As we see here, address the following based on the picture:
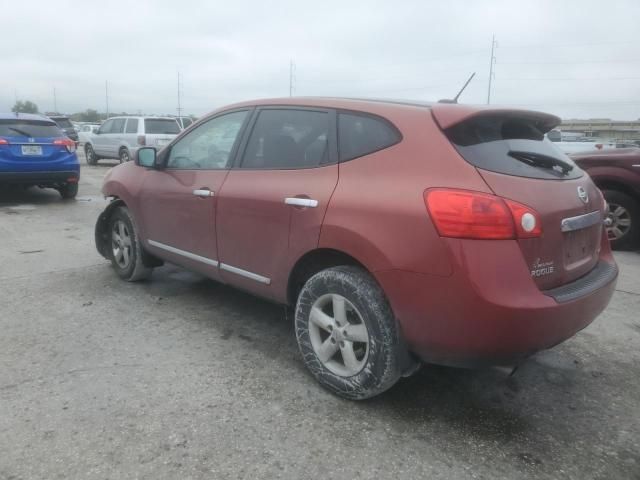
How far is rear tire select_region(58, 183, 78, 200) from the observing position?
10258 millimetres

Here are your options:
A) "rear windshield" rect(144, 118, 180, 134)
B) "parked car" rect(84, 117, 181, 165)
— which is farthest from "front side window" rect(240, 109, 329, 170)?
"rear windshield" rect(144, 118, 180, 134)

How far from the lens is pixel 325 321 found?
296 centimetres

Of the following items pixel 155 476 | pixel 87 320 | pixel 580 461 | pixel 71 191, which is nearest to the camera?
pixel 155 476

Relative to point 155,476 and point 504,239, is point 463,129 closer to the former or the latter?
point 504,239

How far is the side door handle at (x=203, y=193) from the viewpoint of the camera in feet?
12.3

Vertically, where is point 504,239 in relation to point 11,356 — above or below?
above

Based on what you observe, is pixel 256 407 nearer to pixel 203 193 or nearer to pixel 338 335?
pixel 338 335

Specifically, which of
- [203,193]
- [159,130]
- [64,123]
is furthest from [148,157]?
[64,123]

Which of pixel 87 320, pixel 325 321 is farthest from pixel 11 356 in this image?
pixel 325 321

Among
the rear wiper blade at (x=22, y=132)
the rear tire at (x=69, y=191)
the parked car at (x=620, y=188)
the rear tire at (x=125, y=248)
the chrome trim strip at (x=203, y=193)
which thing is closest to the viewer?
the chrome trim strip at (x=203, y=193)

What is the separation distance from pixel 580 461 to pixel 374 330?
1103mm

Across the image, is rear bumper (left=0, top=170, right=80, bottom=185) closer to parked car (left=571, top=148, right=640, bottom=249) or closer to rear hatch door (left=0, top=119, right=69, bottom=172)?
rear hatch door (left=0, top=119, right=69, bottom=172)

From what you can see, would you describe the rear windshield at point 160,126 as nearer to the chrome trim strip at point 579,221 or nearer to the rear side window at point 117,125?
the rear side window at point 117,125

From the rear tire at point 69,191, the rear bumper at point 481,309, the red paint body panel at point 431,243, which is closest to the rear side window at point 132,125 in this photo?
the rear tire at point 69,191
